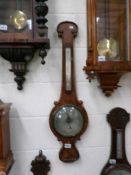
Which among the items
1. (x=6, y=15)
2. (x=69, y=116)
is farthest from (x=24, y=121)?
(x=6, y=15)

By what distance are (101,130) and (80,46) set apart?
0.43m

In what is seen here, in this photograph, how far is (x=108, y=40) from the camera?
1.27 metres

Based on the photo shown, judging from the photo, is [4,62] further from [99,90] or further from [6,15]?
[99,90]

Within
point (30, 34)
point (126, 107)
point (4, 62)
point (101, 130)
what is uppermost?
point (30, 34)

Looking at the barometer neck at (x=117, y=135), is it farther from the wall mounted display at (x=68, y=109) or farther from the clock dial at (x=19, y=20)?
the clock dial at (x=19, y=20)

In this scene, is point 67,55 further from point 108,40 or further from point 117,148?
point 117,148

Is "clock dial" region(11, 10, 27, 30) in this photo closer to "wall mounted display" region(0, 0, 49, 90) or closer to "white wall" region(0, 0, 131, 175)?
"wall mounted display" region(0, 0, 49, 90)

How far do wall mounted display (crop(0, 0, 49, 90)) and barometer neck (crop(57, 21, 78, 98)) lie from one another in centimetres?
11

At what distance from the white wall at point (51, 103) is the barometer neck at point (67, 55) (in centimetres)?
3

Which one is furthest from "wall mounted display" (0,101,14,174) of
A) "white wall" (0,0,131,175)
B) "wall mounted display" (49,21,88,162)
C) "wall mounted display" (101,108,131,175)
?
"wall mounted display" (101,108,131,175)

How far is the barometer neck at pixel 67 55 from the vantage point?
129cm

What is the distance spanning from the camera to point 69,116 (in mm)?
1307

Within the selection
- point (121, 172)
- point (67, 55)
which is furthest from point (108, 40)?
point (121, 172)

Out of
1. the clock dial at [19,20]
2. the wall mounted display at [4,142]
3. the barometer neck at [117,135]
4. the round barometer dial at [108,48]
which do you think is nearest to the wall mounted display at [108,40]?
the round barometer dial at [108,48]
